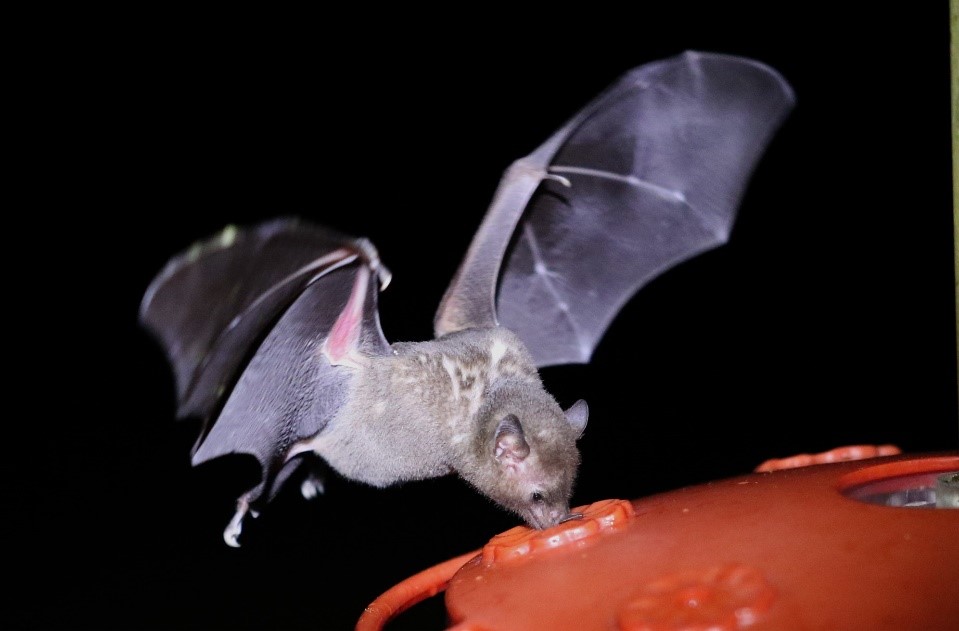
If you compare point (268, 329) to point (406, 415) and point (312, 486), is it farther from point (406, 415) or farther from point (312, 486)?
point (312, 486)

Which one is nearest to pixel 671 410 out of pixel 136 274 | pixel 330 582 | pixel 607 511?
pixel 330 582

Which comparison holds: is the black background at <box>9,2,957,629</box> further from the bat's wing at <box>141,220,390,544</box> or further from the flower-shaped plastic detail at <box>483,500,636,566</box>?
the flower-shaped plastic detail at <box>483,500,636,566</box>

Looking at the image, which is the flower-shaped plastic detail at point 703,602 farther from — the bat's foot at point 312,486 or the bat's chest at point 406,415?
the bat's foot at point 312,486

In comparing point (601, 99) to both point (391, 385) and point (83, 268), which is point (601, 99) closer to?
point (391, 385)

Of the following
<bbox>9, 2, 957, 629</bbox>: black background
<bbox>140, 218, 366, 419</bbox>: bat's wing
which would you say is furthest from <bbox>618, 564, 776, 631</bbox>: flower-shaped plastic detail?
<bbox>9, 2, 957, 629</bbox>: black background

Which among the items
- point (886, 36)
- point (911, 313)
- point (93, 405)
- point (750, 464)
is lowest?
point (750, 464)
